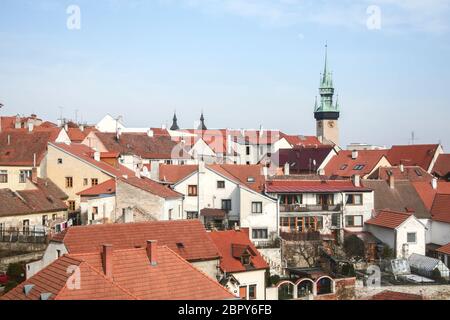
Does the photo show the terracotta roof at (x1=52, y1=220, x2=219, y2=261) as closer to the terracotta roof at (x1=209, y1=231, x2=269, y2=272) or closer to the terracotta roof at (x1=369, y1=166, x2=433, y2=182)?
the terracotta roof at (x1=209, y1=231, x2=269, y2=272)

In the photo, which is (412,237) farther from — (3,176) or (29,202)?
(3,176)

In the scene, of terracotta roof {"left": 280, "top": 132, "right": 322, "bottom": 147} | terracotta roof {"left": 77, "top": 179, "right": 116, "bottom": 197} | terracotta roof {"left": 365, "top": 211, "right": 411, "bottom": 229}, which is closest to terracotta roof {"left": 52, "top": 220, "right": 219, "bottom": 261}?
terracotta roof {"left": 77, "top": 179, "right": 116, "bottom": 197}

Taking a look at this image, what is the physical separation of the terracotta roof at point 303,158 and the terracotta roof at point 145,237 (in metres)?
30.7

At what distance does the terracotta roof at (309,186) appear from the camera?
87.3ft

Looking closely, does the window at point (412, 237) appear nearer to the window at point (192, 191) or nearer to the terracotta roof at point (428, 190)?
the terracotta roof at point (428, 190)

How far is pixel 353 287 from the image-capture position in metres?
19.2

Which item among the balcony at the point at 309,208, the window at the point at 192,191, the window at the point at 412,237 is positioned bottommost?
the window at the point at 412,237

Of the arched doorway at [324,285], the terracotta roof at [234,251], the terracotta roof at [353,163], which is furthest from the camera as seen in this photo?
the terracotta roof at [353,163]

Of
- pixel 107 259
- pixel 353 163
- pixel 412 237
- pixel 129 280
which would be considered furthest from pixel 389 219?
pixel 353 163

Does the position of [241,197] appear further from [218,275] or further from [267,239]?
[218,275]

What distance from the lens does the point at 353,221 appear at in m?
27.2

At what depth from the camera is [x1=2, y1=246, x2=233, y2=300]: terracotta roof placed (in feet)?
35.0

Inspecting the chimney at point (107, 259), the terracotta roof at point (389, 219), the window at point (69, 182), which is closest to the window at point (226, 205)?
the terracotta roof at point (389, 219)

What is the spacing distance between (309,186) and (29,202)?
42.4 feet
